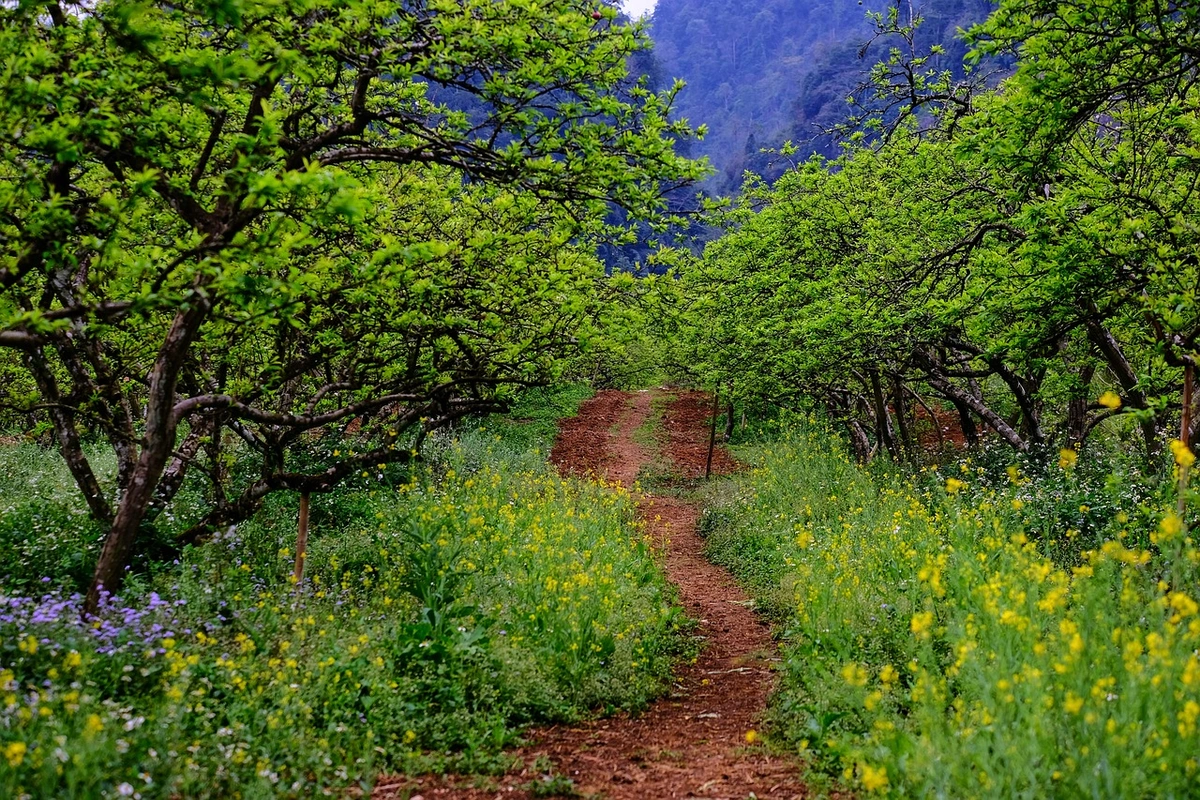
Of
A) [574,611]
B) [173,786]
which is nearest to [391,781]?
[173,786]

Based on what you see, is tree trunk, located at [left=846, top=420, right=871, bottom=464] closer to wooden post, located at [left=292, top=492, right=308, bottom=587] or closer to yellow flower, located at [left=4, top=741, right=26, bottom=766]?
wooden post, located at [left=292, top=492, right=308, bottom=587]

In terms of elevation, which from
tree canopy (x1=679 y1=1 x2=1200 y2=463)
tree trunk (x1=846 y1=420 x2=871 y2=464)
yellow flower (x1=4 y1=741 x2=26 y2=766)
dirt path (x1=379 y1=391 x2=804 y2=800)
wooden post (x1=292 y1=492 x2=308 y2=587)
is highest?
tree canopy (x1=679 y1=1 x2=1200 y2=463)

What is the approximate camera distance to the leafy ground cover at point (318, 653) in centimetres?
351

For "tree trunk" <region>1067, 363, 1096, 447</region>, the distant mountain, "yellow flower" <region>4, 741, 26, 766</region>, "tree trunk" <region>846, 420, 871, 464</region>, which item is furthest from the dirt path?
the distant mountain

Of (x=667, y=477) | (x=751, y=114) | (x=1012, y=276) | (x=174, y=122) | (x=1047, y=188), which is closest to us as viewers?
(x=174, y=122)

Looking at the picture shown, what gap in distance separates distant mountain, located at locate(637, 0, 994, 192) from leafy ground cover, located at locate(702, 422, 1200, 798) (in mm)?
85595

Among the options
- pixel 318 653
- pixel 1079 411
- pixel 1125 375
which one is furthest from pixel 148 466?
pixel 1079 411

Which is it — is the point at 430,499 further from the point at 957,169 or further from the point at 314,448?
the point at 957,169

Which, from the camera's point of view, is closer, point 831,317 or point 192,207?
point 192,207

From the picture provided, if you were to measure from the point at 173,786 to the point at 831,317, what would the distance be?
8891mm

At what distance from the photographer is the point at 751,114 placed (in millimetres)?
121188

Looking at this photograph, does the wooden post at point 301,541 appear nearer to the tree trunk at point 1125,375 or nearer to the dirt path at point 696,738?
the dirt path at point 696,738

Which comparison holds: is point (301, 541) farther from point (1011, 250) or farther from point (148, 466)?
point (1011, 250)

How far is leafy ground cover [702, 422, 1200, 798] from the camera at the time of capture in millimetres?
3049
